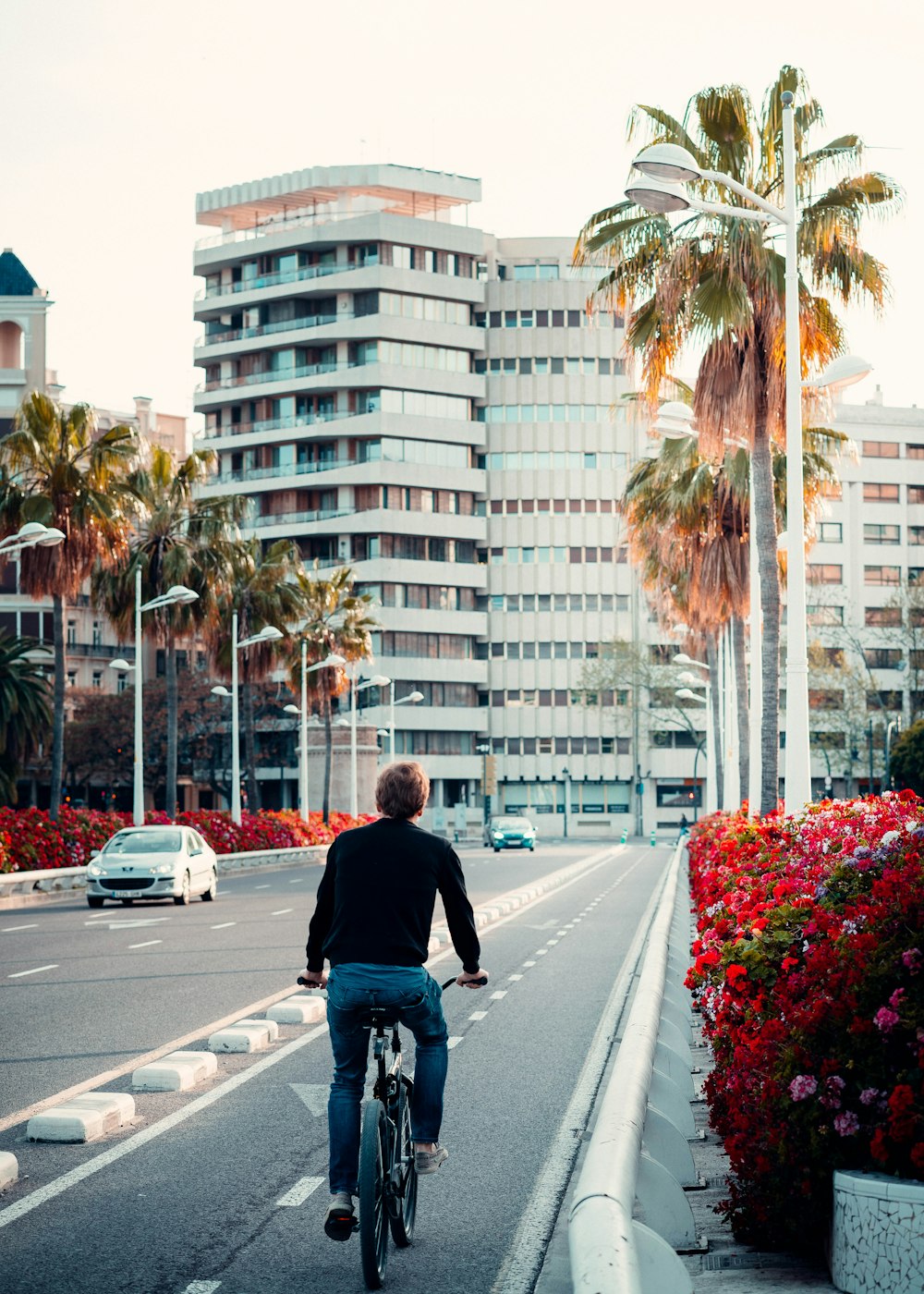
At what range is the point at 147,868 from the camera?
96.5 feet

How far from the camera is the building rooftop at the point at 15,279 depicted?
8394 centimetres

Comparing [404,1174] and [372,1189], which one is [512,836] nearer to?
[404,1174]

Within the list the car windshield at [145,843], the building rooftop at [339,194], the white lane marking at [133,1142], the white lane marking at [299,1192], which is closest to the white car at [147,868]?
the car windshield at [145,843]

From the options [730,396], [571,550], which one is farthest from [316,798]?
[730,396]

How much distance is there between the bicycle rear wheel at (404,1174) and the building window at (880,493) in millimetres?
113510

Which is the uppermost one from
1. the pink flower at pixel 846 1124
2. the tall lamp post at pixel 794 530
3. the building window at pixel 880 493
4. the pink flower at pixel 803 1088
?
the building window at pixel 880 493

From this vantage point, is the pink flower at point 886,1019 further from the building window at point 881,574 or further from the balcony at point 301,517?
the building window at point 881,574

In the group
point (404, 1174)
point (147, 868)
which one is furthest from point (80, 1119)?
point (147, 868)

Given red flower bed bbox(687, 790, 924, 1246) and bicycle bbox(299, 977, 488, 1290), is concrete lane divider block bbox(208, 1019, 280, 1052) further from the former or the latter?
red flower bed bbox(687, 790, 924, 1246)

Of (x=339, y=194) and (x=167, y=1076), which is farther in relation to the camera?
(x=339, y=194)

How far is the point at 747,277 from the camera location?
2261 centimetres

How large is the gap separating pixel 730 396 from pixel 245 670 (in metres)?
38.9

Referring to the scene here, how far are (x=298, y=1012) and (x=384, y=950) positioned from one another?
25.1 ft

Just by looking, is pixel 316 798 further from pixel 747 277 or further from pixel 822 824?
pixel 822 824
